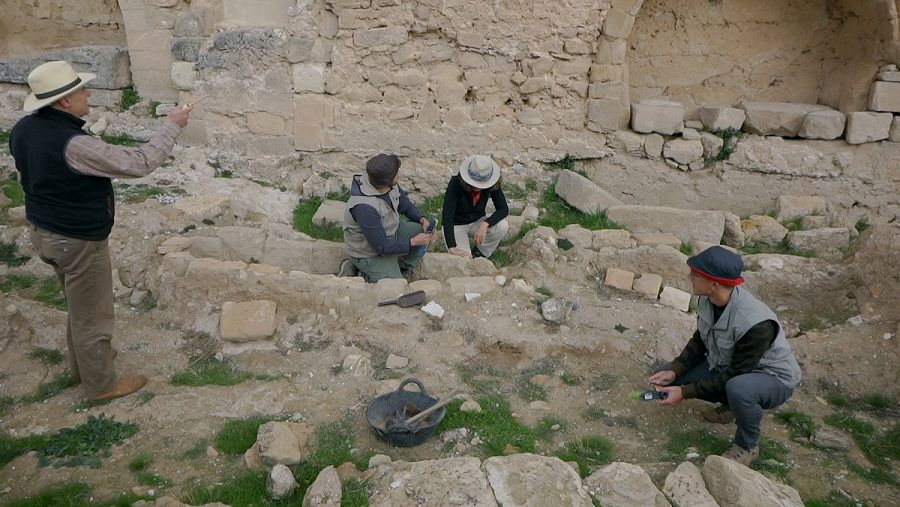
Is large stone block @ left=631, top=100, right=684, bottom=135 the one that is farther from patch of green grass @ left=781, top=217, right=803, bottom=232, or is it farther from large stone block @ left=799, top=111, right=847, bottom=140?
patch of green grass @ left=781, top=217, right=803, bottom=232

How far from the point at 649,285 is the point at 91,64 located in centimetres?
728

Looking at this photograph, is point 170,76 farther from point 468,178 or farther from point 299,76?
point 468,178

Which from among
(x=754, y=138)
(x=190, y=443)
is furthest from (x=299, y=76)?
(x=754, y=138)

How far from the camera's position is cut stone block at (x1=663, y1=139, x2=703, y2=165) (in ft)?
23.8

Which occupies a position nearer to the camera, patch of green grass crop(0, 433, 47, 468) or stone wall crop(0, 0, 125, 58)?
patch of green grass crop(0, 433, 47, 468)

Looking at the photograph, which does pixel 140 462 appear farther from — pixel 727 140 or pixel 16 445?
pixel 727 140

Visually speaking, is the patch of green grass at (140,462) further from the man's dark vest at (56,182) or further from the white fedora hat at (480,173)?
the white fedora hat at (480,173)

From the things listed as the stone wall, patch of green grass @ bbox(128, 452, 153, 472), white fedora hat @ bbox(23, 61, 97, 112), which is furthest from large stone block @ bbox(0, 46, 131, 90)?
patch of green grass @ bbox(128, 452, 153, 472)

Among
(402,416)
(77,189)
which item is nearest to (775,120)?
(402,416)

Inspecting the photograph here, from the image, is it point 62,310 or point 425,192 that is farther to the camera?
point 425,192

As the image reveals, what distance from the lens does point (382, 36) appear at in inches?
276

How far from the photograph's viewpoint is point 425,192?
7516mm

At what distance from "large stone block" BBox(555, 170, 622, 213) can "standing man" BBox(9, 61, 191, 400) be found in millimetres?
4227

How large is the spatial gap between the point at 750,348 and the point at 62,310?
190 inches
